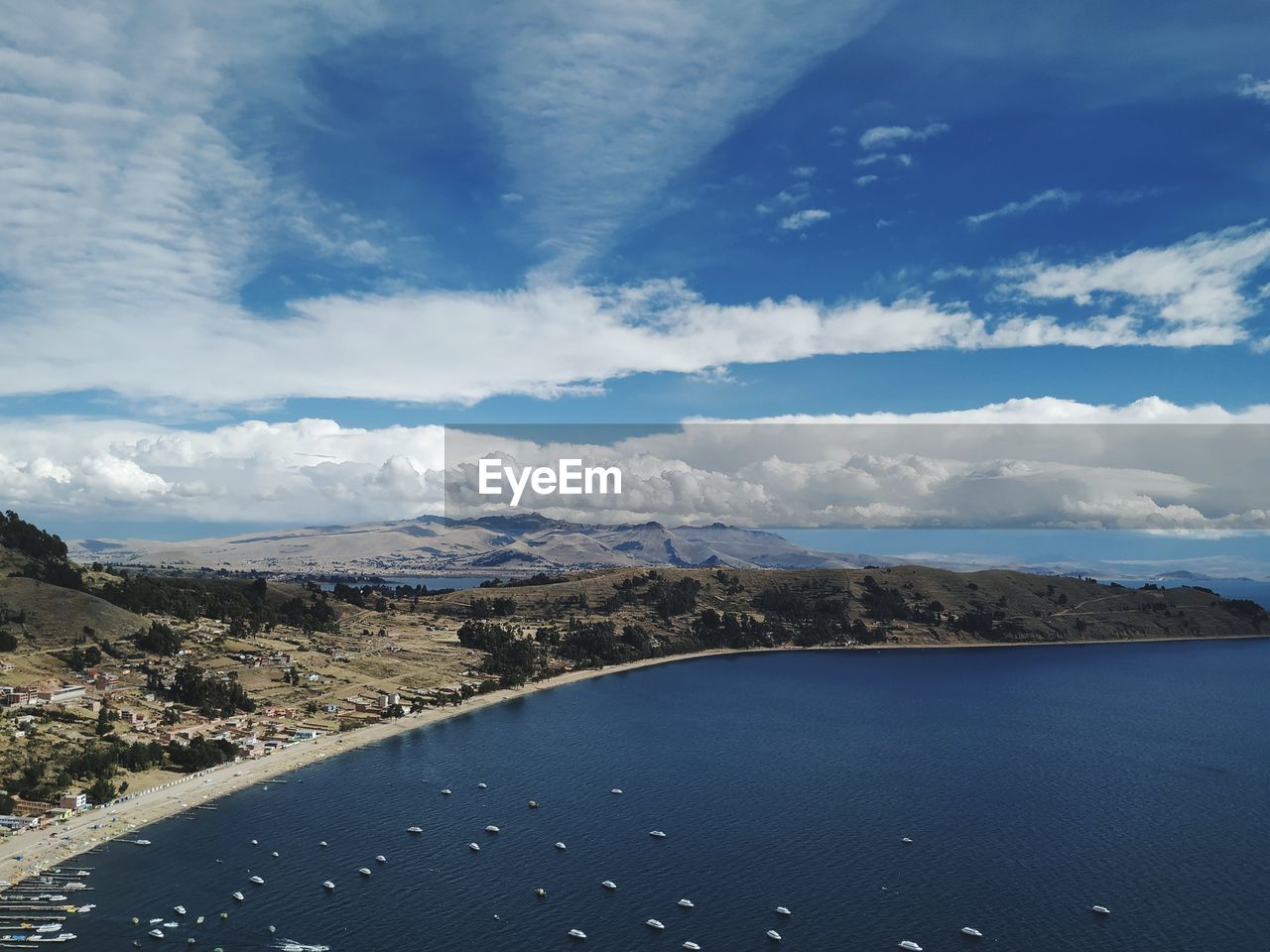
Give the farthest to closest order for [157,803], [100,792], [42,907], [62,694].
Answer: [62,694], [157,803], [100,792], [42,907]

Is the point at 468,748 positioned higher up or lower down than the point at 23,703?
lower down

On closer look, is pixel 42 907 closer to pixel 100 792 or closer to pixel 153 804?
pixel 153 804

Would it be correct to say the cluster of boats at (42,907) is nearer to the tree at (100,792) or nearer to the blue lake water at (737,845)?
the blue lake water at (737,845)

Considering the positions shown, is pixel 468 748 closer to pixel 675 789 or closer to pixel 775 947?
pixel 675 789

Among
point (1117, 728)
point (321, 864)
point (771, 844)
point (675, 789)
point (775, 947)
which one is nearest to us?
point (775, 947)

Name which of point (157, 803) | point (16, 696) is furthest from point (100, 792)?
point (16, 696)

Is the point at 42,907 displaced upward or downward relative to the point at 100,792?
downward

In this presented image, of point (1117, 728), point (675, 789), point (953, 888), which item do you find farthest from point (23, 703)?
point (1117, 728)

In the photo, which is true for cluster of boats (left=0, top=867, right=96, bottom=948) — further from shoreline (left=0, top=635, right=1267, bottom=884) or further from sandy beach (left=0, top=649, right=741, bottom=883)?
sandy beach (left=0, top=649, right=741, bottom=883)

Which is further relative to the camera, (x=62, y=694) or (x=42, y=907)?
(x=62, y=694)
